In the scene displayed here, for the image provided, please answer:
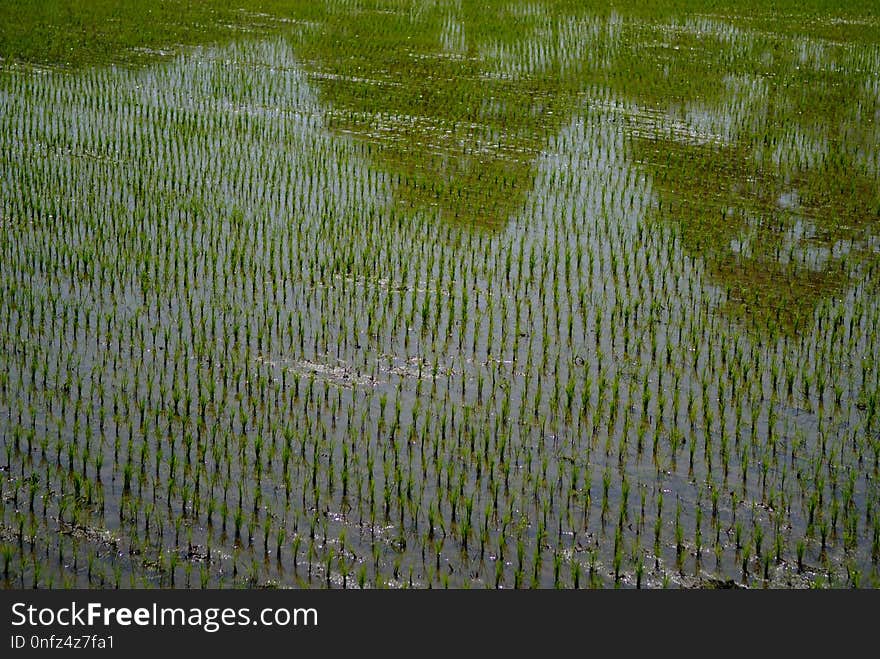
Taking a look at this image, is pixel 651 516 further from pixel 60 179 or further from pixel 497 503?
pixel 60 179

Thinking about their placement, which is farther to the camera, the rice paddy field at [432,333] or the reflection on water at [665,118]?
the reflection on water at [665,118]

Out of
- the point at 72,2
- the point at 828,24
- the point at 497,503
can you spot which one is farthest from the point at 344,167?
the point at 828,24

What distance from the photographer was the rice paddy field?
14.2 ft

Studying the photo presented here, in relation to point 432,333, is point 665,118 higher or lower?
higher

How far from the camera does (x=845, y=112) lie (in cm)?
1198

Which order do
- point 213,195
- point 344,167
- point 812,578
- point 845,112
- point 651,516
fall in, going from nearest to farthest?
point 812,578
point 651,516
point 213,195
point 344,167
point 845,112

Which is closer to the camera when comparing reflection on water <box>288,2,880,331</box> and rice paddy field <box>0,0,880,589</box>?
rice paddy field <box>0,0,880,589</box>

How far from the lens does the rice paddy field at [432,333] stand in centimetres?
432

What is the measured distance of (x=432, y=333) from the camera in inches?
245

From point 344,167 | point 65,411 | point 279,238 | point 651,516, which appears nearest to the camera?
point 651,516

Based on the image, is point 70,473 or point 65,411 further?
point 65,411

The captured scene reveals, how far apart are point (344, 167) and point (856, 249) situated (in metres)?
3.93

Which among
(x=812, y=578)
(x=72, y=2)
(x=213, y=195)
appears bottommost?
(x=812, y=578)

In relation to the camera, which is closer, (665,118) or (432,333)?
(432,333)
